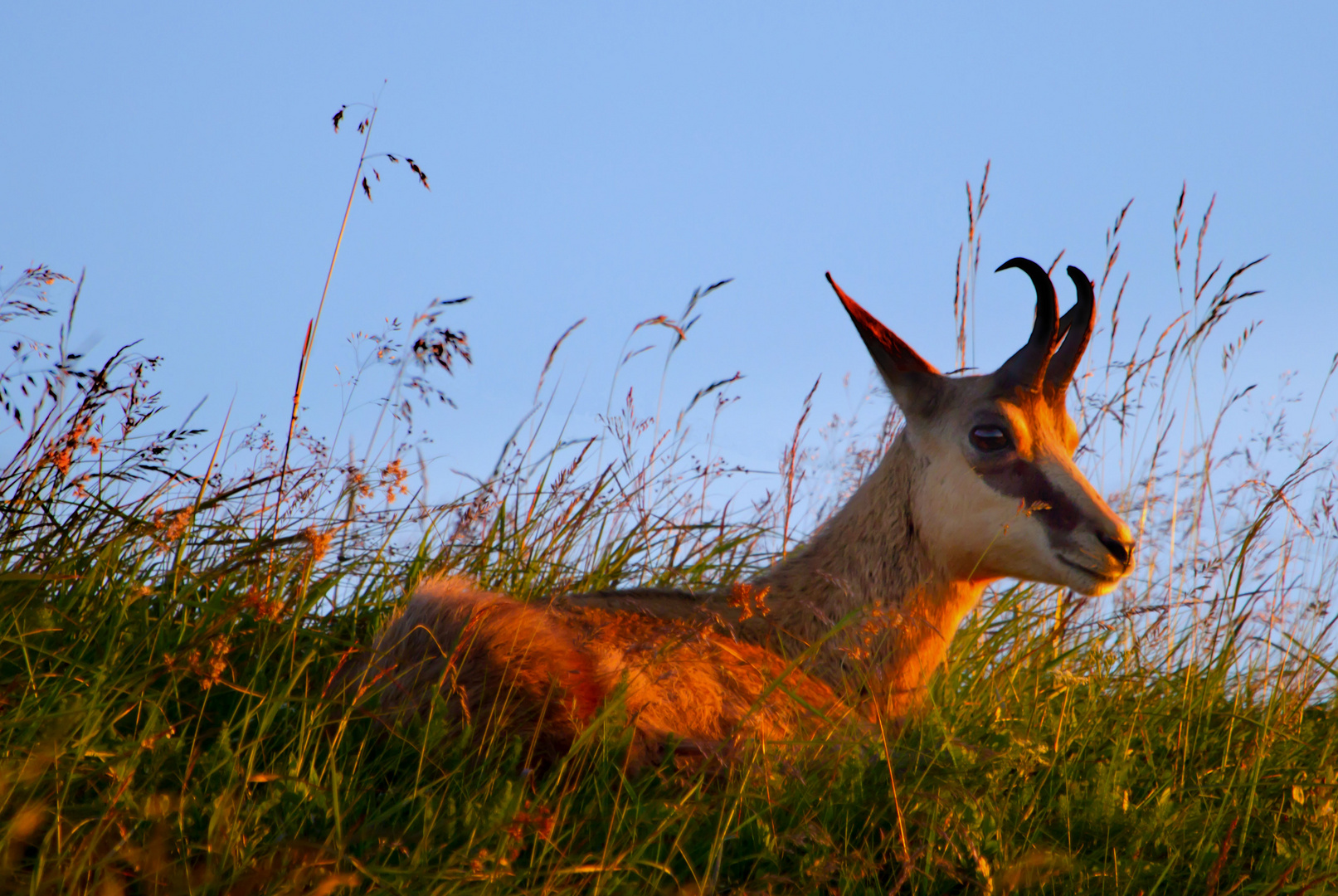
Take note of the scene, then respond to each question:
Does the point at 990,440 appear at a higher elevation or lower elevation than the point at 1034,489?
higher

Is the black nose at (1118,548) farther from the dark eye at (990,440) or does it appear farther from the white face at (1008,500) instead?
the dark eye at (990,440)

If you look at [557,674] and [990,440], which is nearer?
[557,674]

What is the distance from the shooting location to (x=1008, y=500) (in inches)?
159

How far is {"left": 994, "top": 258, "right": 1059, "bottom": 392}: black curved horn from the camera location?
14.2ft

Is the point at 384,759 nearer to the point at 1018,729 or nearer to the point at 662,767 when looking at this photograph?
the point at 662,767

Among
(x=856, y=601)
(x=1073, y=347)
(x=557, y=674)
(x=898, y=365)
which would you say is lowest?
(x=557, y=674)

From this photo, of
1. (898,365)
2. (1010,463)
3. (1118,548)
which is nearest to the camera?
(1118,548)

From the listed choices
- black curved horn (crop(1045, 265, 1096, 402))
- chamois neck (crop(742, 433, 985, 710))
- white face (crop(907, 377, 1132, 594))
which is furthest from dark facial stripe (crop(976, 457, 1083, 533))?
black curved horn (crop(1045, 265, 1096, 402))

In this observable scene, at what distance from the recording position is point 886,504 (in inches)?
170

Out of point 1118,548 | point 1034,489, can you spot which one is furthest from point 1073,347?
point 1118,548

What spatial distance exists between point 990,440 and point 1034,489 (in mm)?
262

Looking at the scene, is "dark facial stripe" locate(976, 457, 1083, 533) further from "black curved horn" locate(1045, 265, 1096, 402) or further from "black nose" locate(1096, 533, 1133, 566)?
"black curved horn" locate(1045, 265, 1096, 402)


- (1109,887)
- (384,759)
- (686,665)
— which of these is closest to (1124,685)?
(1109,887)

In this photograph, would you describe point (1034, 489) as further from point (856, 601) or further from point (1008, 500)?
point (856, 601)
